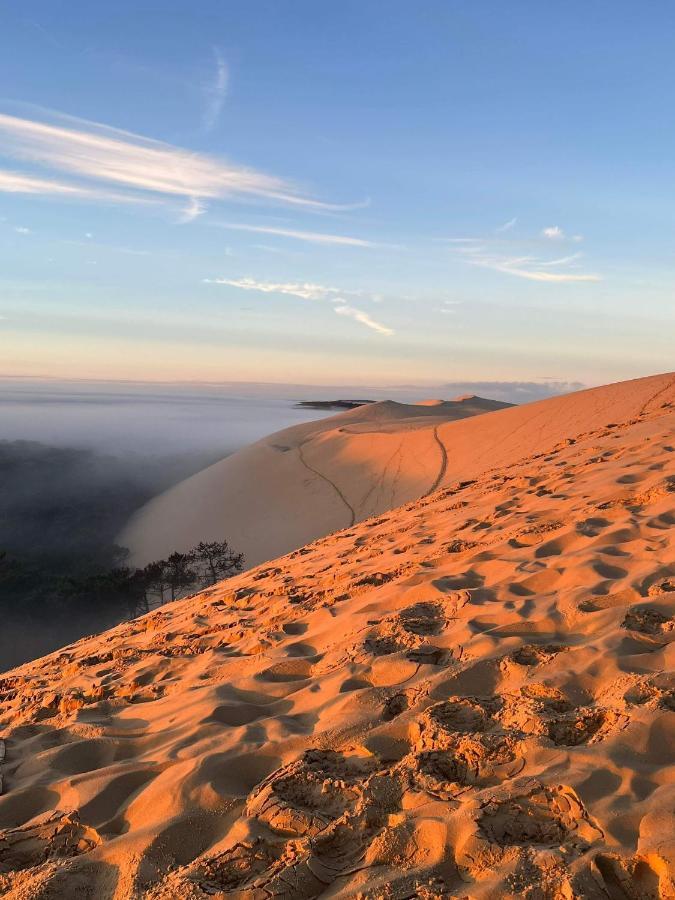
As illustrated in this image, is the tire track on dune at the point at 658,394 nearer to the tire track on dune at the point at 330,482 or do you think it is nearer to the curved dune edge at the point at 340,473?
the curved dune edge at the point at 340,473

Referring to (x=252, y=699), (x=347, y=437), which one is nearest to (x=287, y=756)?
(x=252, y=699)

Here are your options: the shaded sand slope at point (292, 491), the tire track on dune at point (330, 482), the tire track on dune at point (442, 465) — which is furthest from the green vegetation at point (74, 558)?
the tire track on dune at point (442, 465)

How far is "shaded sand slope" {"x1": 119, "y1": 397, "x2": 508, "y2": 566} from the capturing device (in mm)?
23094

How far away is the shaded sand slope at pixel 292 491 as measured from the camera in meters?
23.1

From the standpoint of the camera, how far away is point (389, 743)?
2668mm

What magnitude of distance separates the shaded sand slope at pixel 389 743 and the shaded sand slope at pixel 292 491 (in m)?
17.2

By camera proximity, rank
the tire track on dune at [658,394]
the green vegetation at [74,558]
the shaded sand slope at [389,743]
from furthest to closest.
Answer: the tire track on dune at [658,394], the green vegetation at [74,558], the shaded sand slope at [389,743]

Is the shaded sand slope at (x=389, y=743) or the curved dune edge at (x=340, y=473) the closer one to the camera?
the shaded sand slope at (x=389, y=743)

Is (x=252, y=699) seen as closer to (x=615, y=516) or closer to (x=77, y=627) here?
(x=615, y=516)

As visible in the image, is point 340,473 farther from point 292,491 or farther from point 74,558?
point 74,558

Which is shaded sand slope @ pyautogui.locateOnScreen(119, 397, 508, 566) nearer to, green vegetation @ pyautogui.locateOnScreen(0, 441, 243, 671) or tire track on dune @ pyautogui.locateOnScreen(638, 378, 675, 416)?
green vegetation @ pyautogui.locateOnScreen(0, 441, 243, 671)

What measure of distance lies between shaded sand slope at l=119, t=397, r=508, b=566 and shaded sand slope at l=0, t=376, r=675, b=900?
56.5 feet

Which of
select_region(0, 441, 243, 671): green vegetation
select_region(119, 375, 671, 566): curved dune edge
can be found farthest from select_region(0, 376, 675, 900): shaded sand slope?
select_region(119, 375, 671, 566): curved dune edge

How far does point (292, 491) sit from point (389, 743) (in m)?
24.4
